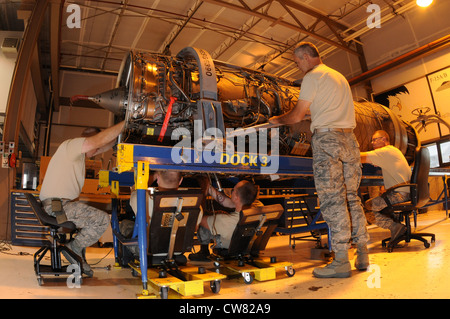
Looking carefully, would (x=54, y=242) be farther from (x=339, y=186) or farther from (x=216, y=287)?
(x=339, y=186)

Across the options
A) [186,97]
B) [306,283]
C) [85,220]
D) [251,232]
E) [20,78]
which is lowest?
[306,283]

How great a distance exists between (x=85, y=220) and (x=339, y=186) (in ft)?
7.47

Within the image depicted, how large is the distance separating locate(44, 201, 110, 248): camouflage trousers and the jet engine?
0.73 meters

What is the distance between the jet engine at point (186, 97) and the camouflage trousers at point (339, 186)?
864 mm

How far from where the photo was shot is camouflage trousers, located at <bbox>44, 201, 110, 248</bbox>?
322cm

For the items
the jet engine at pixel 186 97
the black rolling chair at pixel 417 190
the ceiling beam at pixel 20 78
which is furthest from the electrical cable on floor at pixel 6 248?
the black rolling chair at pixel 417 190

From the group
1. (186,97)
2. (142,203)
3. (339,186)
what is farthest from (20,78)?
(339,186)

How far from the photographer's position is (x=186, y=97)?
3.35m

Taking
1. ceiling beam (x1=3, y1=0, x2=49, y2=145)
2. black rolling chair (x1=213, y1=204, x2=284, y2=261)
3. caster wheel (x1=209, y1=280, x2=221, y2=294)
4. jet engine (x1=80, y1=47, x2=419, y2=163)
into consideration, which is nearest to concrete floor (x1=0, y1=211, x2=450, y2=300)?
caster wheel (x1=209, y1=280, x2=221, y2=294)

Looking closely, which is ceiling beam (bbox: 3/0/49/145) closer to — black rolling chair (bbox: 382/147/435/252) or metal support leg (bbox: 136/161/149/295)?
metal support leg (bbox: 136/161/149/295)

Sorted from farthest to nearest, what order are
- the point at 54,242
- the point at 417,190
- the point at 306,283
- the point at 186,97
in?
the point at 417,190 → the point at 186,97 → the point at 54,242 → the point at 306,283

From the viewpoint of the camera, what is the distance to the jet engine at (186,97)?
3.25 m
